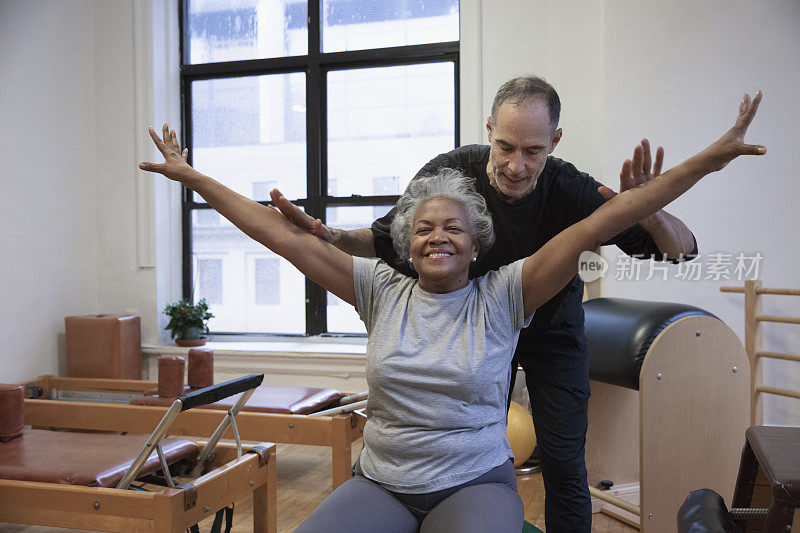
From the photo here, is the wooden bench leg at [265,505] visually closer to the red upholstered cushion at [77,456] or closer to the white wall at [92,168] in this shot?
the red upholstered cushion at [77,456]

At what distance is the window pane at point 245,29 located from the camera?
16.1ft

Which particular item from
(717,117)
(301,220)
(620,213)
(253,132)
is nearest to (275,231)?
(301,220)

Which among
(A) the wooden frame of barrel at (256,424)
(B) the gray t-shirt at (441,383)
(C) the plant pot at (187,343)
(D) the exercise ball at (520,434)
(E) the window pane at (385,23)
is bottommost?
(D) the exercise ball at (520,434)

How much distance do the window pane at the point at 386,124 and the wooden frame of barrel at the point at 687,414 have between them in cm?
253

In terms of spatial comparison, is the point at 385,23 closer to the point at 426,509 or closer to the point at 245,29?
the point at 245,29

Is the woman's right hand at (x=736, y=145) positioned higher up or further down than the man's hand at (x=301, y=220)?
higher up

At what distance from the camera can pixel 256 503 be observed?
245 cm

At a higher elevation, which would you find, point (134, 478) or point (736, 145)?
point (736, 145)

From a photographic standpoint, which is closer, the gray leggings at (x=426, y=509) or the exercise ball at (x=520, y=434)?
the gray leggings at (x=426, y=509)

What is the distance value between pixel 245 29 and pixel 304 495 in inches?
136

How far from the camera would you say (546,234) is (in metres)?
1.83

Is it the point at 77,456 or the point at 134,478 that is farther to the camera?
the point at 77,456

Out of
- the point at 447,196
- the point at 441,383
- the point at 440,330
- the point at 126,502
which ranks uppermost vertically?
the point at 447,196

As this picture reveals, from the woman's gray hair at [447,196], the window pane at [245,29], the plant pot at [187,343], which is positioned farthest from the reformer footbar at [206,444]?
the window pane at [245,29]
